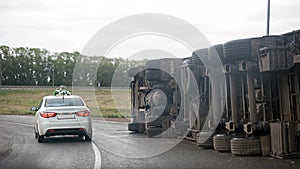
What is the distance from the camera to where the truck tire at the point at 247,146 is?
31.7 feet

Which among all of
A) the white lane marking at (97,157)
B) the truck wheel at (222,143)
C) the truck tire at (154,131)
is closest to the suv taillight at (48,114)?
the white lane marking at (97,157)

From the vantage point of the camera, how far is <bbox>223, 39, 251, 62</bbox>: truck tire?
1000 centimetres

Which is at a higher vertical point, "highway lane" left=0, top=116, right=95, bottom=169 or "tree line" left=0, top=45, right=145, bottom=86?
"tree line" left=0, top=45, right=145, bottom=86

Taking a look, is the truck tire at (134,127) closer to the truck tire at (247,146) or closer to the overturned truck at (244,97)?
the overturned truck at (244,97)

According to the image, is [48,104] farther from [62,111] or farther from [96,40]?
[96,40]

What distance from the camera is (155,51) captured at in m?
15.7

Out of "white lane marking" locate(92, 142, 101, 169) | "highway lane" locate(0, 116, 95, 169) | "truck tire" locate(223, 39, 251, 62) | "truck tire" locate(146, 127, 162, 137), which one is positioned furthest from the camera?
"truck tire" locate(146, 127, 162, 137)

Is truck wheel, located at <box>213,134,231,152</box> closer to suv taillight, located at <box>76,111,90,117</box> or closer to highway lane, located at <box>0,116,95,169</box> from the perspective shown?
highway lane, located at <box>0,116,95,169</box>

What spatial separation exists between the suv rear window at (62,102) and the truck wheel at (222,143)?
17.1 ft

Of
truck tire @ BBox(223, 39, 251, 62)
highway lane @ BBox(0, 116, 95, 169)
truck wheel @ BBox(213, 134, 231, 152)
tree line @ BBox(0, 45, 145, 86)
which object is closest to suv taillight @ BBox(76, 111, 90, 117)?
highway lane @ BBox(0, 116, 95, 169)

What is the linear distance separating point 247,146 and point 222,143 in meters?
0.96

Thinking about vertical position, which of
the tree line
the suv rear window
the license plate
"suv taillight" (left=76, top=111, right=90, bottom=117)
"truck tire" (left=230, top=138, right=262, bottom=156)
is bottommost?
"truck tire" (left=230, top=138, right=262, bottom=156)

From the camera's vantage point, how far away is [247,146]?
9672 mm

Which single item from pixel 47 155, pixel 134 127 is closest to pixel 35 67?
pixel 134 127
